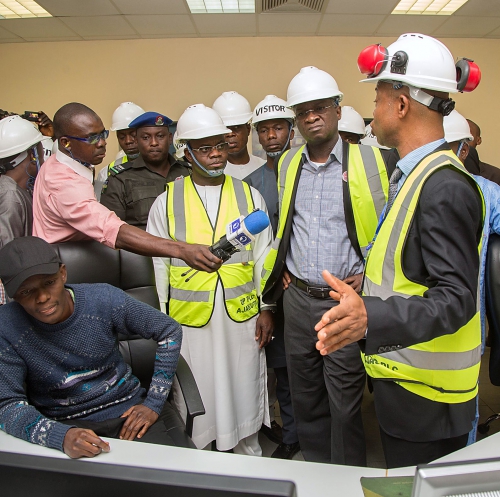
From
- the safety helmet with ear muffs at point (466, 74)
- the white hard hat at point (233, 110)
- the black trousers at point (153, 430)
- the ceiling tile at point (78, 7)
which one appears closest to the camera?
the safety helmet with ear muffs at point (466, 74)

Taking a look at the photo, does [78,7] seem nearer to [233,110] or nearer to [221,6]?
[221,6]

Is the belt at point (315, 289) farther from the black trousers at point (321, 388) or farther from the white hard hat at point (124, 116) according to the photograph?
the white hard hat at point (124, 116)

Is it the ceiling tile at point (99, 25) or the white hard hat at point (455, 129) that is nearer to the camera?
the white hard hat at point (455, 129)

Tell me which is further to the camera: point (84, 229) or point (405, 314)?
point (84, 229)

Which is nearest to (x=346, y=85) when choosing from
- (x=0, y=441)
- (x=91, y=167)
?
(x=91, y=167)

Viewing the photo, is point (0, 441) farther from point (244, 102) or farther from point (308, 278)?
point (244, 102)

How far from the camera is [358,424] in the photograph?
1973 millimetres

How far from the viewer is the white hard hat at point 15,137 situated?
2.34m

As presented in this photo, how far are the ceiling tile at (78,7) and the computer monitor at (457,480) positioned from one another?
16.3 ft

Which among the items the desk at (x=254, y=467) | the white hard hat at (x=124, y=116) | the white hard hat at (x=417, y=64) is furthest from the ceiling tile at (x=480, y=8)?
the desk at (x=254, y=467)

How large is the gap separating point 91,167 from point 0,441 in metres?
1.45

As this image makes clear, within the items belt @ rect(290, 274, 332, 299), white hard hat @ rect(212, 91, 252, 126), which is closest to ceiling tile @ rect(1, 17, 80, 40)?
white hard hat @ rect(212, 91, 252, 126)

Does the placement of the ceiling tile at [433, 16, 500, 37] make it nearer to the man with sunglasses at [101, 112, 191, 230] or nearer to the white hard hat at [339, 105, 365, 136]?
the white hard hat at [339, 105, 365, 136]

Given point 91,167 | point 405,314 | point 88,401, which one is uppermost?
point 91,167
